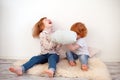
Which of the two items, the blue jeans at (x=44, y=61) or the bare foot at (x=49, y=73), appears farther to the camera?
the blue jeans at (x=44, y=61)

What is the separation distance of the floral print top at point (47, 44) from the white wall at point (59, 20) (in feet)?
0.66

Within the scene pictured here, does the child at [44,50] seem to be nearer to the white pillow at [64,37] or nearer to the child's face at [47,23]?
the child's face at [47,23]

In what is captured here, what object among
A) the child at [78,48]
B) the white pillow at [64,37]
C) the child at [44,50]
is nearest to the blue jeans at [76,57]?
the child at [78,48]

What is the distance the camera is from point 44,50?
6.88 ft

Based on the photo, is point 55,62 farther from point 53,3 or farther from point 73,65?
point 53,3

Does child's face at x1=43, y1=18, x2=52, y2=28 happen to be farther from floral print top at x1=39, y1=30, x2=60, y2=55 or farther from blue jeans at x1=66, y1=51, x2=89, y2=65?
blue jeans at x1=66, y1=51, x2=89, y2=65

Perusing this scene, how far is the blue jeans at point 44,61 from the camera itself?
188cm

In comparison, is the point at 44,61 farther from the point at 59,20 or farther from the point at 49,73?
the point at 59,20

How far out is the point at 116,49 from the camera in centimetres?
229

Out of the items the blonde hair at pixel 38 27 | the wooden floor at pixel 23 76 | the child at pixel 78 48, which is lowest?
the wooden floor at pixel 23 76

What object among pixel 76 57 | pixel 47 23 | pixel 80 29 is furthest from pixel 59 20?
pixel 76 57

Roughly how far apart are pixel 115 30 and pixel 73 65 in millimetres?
613

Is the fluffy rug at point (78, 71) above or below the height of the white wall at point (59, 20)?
below

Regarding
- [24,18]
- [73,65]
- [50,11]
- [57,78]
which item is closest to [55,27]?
[50,11]
